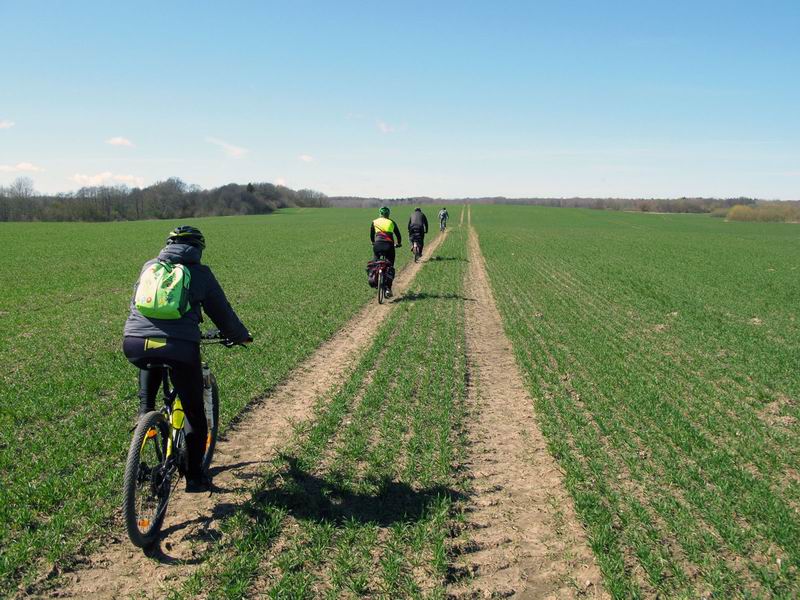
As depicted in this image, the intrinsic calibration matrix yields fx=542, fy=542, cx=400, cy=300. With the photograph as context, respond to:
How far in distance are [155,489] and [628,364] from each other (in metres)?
7.53

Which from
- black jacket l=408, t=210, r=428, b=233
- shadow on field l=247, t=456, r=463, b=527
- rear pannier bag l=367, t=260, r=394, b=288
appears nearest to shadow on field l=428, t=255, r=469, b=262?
black jacket l=408, t=210, r=428, b=233

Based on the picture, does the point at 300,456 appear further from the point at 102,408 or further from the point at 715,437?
the point at 715,437

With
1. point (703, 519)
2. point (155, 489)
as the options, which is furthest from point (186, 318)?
point (703, 519)

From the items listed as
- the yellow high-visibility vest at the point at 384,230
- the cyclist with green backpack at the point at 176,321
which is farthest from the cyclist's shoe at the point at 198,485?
the yellow high-visibility vest at the point at 384,230

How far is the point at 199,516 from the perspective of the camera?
4352 mm

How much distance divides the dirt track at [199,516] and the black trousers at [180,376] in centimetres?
39

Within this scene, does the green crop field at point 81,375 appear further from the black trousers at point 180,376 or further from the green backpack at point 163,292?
the green backpack at point 163,292

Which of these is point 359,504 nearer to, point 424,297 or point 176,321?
point 176,321

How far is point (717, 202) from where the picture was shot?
14362 centimetres

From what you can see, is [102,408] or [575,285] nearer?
[102,408]

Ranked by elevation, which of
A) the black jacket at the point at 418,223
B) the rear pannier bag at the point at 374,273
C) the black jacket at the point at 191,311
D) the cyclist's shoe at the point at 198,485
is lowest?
the cyclist's shoe at the point at 198,485

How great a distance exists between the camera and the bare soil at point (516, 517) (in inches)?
143

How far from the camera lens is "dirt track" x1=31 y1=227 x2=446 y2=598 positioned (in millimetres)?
A: 3510

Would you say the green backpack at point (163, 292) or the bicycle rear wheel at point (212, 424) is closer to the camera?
the green backpack at point (163, 292)
